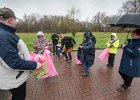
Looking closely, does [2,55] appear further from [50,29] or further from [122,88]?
[50,29]

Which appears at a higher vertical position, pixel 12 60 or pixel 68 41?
pixel 12 60

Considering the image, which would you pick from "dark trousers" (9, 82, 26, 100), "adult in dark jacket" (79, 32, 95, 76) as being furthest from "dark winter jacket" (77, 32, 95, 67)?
"dark trousers" (9, 82, 26, 100)

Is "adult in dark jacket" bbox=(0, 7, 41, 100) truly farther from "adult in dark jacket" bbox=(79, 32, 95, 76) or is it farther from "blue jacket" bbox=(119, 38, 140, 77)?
"adult in dark jacket" bbox=(79, 32, 95, 76)

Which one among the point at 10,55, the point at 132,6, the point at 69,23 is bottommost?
the point at 69,23

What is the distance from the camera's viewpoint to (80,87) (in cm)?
704

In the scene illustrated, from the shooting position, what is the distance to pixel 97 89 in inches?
268

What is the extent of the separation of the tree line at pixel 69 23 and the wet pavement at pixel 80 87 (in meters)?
36.4

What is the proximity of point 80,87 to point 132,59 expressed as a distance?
186cm

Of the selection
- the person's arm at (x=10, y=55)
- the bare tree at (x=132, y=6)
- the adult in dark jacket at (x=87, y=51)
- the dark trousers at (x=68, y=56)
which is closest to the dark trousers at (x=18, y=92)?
the person's arm at (x=10, y=55)

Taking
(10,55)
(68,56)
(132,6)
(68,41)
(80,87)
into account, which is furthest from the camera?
(132,6)

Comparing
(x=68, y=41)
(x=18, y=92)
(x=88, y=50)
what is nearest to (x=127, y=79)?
(x=88, y=50)

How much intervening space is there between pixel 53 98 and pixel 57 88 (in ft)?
2.95

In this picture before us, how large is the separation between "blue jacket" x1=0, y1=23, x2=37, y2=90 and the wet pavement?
2.62 meters

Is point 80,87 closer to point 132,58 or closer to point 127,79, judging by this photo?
point 127,79
